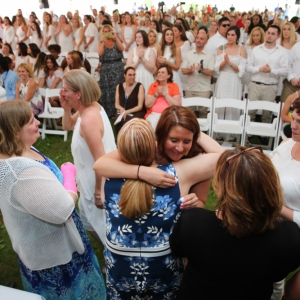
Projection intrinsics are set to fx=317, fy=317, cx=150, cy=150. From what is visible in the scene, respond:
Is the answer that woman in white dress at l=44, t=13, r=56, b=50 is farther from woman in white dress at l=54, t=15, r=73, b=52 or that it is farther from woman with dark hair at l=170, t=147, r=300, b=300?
woman with dark hair at l=170, t=147, r=300, b=300

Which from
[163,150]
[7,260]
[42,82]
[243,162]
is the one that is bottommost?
[7,260]

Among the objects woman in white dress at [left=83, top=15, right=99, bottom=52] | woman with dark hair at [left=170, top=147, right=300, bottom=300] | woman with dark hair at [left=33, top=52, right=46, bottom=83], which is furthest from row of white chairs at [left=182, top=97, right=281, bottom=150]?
woman in white dress at [left=83, top=15, right=99, bottom=52]

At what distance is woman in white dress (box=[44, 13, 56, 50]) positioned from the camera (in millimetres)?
9117

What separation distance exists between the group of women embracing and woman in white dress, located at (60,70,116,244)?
1.23ft

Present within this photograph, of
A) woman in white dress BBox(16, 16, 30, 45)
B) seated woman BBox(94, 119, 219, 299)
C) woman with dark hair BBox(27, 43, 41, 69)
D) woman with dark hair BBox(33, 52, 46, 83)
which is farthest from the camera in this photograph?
woman in white dress BBox(16, 16, 30, 45)

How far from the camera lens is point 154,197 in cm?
136

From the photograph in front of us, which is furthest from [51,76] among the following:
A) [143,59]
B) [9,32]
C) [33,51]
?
[9,32]

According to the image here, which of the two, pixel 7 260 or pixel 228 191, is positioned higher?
pixel 228 191

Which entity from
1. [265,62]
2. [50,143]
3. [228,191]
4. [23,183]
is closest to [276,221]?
[228,191]

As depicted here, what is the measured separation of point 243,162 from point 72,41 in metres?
8.60

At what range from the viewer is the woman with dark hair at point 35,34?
905cm

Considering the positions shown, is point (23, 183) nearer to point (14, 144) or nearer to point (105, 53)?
point (14, 144)

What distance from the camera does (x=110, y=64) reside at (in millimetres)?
6055

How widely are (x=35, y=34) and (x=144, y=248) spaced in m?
9.25
